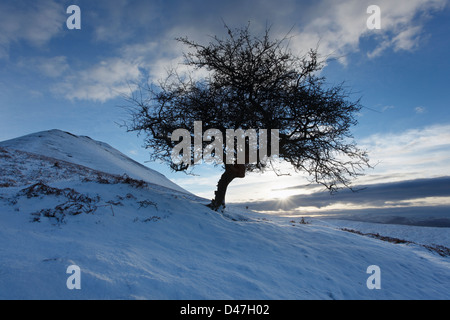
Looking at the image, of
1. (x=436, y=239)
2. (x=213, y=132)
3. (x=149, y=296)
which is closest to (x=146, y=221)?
(x=149, y=296)

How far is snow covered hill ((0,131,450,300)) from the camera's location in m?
4.30

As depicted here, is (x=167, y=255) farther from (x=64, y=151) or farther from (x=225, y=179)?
(x=64, y=151)

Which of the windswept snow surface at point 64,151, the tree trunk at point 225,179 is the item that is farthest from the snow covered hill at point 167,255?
the windswept snow surface at point 64,151

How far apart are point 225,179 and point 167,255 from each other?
6.94 meters

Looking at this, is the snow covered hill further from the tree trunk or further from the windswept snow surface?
the windswept snow surface

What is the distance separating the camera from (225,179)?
12734 millimetres

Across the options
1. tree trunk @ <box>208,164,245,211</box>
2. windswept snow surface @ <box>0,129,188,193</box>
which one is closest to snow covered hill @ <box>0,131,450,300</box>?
tree trunk @ <box>208,164,245,211</box>

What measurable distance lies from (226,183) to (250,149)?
8.35 feet

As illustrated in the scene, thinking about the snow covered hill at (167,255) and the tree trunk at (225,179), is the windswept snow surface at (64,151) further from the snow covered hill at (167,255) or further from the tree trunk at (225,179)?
the snow covered hill at (167,255)

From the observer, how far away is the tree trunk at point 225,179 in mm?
12377

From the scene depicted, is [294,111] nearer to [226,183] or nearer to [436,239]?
[226,183]

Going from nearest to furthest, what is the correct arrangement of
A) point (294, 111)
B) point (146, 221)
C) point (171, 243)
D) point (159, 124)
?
1. point (171, 243)
2. point (146, 221)
3. point (294, 111)
4. point (159, 124)

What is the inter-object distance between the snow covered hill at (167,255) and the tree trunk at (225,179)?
1836 millimetres
